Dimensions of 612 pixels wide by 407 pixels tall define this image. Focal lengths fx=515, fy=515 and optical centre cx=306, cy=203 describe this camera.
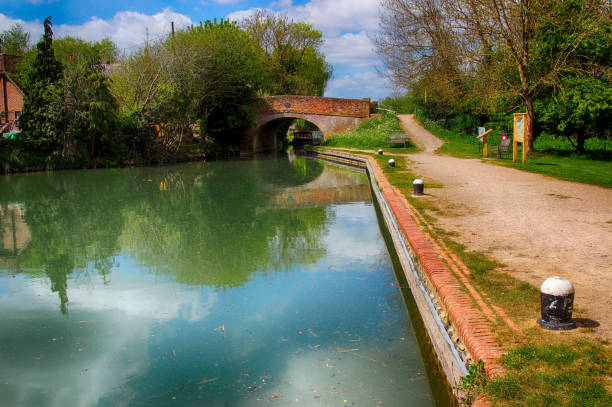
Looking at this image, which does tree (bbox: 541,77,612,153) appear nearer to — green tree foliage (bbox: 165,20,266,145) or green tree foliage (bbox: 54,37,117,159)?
green tree foliage (bbox: 165,20,266,145)

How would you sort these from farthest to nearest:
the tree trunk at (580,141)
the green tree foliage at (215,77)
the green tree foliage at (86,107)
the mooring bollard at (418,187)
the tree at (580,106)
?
the green tree foliage at (215,77)
the green tree foliage at (86,107)
the tree trunk at (580,141)
the tree at (580,106)
the mooring bollard at (418,187)

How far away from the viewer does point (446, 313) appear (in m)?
4.16

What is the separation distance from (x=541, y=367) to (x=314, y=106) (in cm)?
3135

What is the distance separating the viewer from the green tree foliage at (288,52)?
42812mm

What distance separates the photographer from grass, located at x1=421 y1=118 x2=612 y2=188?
12266 mm

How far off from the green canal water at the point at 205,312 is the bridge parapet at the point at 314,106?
73.8ft

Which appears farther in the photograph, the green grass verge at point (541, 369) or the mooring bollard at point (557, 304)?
the mooring bollard at point (557, 304)

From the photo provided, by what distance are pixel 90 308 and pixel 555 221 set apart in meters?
5.97

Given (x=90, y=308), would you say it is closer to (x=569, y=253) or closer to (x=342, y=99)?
(x=569, y=253)

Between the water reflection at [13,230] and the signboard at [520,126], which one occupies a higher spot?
the signboard at [520,126]

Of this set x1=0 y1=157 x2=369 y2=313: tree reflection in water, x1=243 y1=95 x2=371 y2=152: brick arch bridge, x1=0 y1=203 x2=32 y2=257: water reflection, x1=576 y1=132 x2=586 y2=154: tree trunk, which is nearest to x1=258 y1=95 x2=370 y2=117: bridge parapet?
x1=243 y1=95 x2=371 y2=152: brick arch bridge

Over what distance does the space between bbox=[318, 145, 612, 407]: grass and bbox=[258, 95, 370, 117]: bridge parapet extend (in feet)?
97.7

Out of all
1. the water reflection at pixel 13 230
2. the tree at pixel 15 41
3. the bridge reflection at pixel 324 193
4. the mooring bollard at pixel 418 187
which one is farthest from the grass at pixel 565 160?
the tree at pixel 15 41

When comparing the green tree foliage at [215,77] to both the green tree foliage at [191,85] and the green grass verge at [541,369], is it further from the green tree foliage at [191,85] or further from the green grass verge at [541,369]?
the green grass verge at [541,369]
